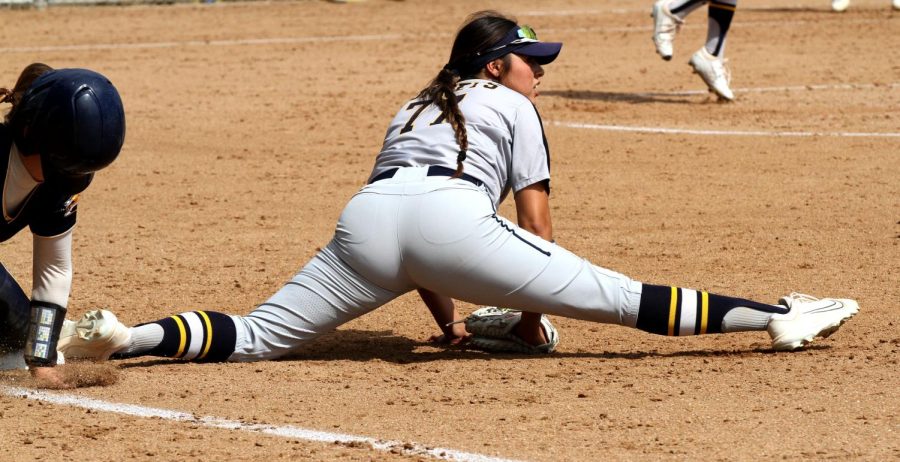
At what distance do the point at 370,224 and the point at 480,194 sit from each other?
0.38m

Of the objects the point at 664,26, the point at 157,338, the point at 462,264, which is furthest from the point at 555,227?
the point at 664,26

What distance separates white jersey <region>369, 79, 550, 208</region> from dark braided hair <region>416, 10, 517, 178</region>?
0.04m

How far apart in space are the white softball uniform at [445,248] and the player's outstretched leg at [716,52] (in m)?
5.66

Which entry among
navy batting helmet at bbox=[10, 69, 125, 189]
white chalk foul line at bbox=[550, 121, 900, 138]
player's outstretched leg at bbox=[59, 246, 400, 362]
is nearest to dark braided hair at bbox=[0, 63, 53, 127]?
navy batting helmet at bbox=[10, 69, 125, 189]

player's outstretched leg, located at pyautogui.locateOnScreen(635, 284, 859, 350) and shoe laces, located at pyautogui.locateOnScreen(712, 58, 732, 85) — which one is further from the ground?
shoe laces, located at pyautogui.locateOnScreen(712, 58, 732, 85)

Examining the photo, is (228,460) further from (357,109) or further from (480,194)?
(357,109)

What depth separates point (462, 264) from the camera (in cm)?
453

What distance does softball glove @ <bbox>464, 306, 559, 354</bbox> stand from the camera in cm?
501

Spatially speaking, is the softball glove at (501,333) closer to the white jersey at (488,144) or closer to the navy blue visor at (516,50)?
the white jersey at (488,144)

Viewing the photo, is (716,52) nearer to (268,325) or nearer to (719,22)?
(719,22)

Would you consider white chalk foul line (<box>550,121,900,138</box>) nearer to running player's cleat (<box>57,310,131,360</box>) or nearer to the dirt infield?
the dirt infield

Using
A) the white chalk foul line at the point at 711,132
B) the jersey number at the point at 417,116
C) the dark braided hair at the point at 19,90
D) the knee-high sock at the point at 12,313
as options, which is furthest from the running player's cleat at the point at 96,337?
the white chalk foul line at the point at 711,132

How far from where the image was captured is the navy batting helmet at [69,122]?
162 inches

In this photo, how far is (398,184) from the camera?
4656 mm
